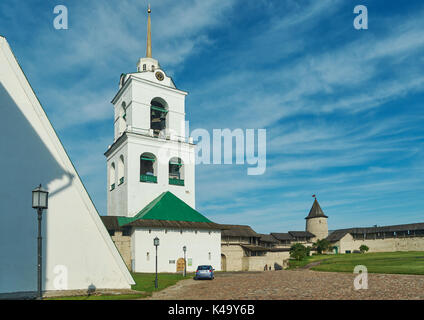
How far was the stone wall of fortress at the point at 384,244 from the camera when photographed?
3214 inches

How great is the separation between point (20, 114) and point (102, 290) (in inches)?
332

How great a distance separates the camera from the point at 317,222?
3875 inches

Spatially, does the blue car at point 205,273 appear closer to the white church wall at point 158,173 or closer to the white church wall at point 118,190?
the white church wall at point 158,173

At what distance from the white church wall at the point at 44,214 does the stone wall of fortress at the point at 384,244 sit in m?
85.4

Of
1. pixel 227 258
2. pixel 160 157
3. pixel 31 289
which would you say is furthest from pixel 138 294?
pixel 227 258

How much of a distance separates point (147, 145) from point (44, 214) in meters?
27.2

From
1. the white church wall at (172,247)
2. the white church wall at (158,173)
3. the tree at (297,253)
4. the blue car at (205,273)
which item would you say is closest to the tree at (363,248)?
the tree at (297,253)

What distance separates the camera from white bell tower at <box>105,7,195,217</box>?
131ft

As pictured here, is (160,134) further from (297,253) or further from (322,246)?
(322,246)

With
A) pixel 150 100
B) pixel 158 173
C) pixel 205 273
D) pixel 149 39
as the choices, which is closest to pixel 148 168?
pixel 158 173

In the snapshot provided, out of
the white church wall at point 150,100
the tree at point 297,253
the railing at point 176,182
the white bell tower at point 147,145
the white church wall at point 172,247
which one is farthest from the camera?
the tree at point 297,253

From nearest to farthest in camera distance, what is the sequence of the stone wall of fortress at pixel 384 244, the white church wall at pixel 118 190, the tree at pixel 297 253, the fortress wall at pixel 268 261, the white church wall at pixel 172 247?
the white church wall at pixel 172 247 < the white church wall at pixel 118 190 < the fortress wall at pixel 268 261 < the tree at pixel 297 253 < the stone wall of fortress at pixel 384 244
